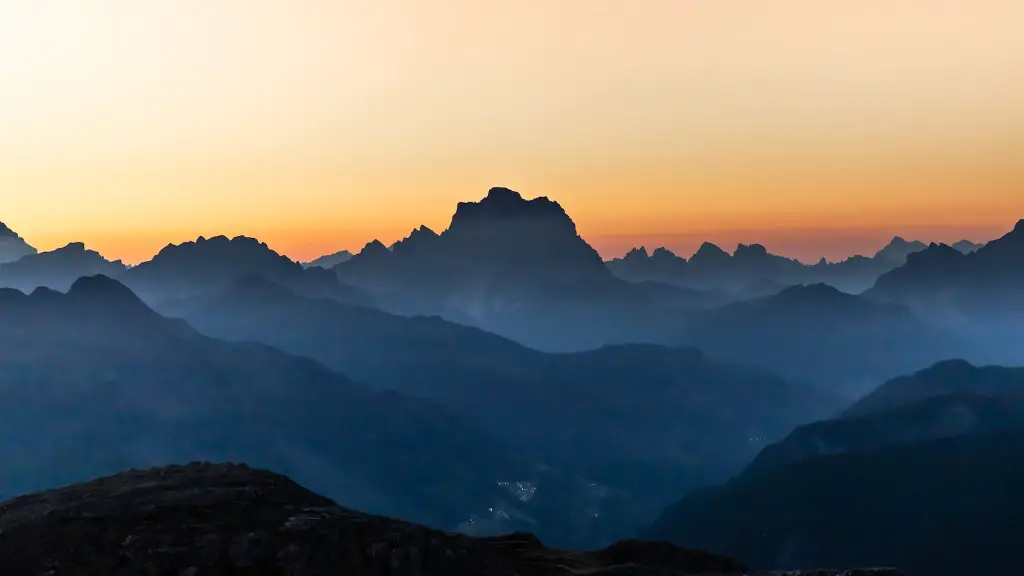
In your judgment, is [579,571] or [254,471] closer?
[579,571]

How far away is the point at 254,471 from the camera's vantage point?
272 feet

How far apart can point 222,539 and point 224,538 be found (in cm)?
19

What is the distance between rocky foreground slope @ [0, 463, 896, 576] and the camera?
59.9m

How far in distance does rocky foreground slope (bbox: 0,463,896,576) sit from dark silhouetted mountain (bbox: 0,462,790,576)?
0.28ft

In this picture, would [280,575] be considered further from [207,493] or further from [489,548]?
[489,548]

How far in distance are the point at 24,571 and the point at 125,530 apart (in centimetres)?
697

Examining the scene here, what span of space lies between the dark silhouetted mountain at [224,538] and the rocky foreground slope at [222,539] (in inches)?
3.3

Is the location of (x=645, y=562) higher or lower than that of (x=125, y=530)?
lower

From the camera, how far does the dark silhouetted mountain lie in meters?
60.0

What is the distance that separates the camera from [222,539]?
204 feet

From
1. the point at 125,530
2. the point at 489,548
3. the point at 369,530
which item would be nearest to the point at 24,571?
the point at 125,530

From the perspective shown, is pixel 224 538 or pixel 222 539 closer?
pixel 222 539

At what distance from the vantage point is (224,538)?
6228 cm

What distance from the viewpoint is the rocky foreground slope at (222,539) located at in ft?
197
